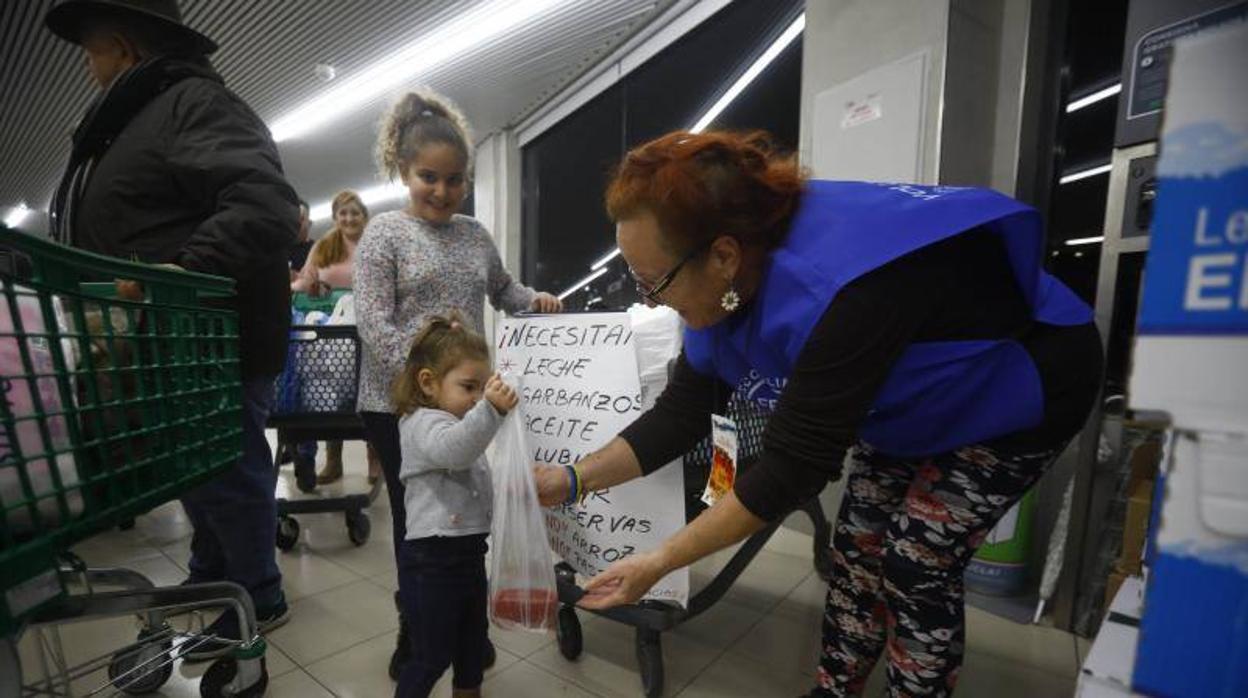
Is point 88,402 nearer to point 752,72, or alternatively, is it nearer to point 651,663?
point 651,663

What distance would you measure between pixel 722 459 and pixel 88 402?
3.02 feet

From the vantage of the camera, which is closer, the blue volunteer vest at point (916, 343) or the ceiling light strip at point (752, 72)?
the blue volunteer vest at point (916, 343)

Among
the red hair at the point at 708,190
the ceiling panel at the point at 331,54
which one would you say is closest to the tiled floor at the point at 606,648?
the red hair at the point at 708,190

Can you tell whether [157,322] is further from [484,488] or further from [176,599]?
[484,488]

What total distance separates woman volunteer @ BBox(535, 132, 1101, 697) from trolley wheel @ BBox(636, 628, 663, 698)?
0.48 metres

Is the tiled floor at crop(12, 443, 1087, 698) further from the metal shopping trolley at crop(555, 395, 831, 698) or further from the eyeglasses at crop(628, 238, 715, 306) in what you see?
the eyeglasses at crop(628, 238, 715, 306)

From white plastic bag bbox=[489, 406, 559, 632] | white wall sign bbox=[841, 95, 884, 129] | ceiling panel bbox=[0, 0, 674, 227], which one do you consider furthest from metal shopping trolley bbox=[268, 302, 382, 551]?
white wall sign bbox=[841, 95, 884, 129]

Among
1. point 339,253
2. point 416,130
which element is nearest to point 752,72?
point 339,253

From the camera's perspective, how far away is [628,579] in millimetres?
786

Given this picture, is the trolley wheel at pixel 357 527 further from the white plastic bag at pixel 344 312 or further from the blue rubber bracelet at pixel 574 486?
the blue rubber bracelet at pixel 574 486

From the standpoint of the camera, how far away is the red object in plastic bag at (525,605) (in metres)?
1.09

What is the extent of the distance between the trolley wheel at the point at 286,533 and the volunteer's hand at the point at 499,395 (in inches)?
58.8

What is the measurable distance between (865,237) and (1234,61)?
19.7 inches

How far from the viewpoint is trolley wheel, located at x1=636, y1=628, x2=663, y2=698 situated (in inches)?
49.5
